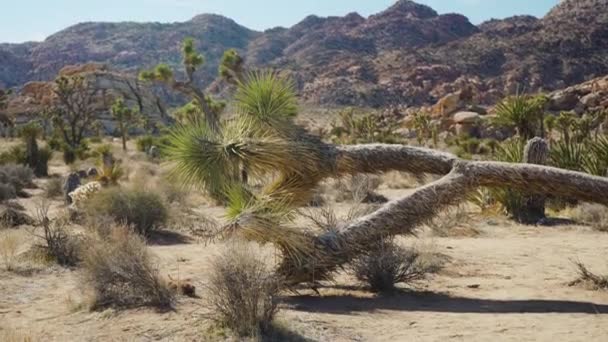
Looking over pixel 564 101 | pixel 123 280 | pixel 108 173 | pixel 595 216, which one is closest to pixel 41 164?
pixel 108 173

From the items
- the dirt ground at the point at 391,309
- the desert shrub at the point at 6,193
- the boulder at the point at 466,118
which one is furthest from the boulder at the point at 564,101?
the desert shrub at the point at 6,193

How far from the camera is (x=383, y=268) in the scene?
25.1ft

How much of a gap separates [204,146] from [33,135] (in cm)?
2042

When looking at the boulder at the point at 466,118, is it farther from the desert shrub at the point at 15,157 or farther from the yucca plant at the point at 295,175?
the yucca plant at the point at 295,175

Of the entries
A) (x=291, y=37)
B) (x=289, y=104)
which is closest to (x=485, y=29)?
(x=291, y=37)

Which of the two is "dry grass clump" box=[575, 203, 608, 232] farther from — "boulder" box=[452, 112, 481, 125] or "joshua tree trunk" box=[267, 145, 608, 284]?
"boulder" box=[452, 112, 481, 125]

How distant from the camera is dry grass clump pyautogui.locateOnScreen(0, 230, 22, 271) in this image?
886 cm

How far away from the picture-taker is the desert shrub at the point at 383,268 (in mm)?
7633

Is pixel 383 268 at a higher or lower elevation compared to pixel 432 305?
higher

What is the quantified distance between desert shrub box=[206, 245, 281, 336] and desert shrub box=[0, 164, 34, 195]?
14.3 meters

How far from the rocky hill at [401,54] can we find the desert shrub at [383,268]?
101ft

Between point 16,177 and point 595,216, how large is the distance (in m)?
16.5

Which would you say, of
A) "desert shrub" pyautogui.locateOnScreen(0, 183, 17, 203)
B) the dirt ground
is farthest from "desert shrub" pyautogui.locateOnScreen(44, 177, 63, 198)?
the dirt ground

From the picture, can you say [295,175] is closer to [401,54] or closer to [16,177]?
[16,177]
